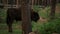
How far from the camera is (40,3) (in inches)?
850

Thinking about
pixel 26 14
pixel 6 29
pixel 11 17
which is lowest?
pixel 6 29

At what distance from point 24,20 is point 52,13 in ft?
23.4

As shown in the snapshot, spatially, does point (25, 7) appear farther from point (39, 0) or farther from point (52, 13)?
point (39, 0)

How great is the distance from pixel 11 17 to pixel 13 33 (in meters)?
1.22

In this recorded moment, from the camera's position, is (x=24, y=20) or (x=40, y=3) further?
(x=40, y=3)

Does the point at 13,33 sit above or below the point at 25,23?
below

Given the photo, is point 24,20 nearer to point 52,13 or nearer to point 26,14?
point 26,14

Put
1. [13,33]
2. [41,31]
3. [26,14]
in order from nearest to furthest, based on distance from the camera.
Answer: [26,14] < [41,31] < [13,33]

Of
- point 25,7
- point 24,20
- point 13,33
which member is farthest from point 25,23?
point 13,33

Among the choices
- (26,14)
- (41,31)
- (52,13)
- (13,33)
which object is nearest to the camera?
(26,14)

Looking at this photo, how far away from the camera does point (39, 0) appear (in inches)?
840

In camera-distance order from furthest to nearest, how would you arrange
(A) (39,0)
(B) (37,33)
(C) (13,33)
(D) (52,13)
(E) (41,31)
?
(A) (39,0), (D) (52,13), (C) (13,33), (E) (41,31), (B) (37,33)

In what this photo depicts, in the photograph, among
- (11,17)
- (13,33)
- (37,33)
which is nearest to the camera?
(37,33)

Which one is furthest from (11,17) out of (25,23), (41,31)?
(25,23)
